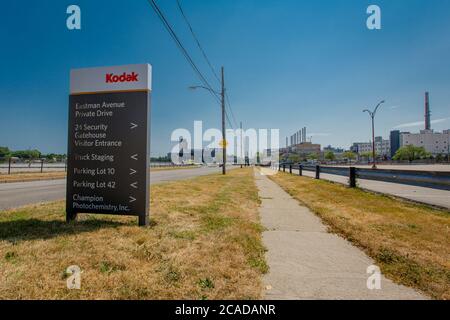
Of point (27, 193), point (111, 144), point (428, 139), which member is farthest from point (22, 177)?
point (428, 139)

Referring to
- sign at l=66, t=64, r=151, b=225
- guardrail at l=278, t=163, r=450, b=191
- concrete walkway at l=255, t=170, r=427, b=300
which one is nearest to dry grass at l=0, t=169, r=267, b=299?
concrete walkway at l=255, t=170, r=427, b=300

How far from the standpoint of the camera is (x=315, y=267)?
136 inches

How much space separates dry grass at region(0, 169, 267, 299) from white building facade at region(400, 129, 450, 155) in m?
192

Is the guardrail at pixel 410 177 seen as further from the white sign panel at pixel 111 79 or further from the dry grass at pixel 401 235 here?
the white sign panel at pixel 111 79

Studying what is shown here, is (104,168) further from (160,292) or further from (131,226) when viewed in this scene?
(160,292)

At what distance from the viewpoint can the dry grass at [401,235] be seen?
3.10 m

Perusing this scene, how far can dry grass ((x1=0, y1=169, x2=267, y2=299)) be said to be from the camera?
2.71 metres

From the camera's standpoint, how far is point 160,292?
2.66 meters

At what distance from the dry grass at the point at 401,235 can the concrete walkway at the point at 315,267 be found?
23 cm

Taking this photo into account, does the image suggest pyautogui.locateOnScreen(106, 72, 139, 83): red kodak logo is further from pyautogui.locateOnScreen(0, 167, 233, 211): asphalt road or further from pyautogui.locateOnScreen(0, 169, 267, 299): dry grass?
pyautogui.locateOnScreen(0, 167, 233, 211): asphalt road

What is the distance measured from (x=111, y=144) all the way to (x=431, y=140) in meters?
203

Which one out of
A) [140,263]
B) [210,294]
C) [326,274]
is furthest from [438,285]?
[140,263]
